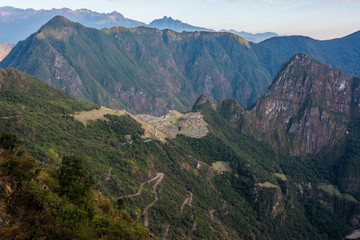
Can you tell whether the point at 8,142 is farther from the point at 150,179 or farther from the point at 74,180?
the point at 150,179

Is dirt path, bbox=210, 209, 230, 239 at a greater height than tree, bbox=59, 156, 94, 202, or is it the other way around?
tree, bbox=59, 156, 94, 202

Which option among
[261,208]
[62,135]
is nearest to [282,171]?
[261,208]

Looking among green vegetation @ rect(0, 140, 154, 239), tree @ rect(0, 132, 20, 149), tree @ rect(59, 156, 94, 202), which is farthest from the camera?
tree @ rect(0, 132, 20, 149)

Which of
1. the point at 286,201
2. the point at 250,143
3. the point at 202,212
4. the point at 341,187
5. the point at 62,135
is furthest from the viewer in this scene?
the point at 250,143

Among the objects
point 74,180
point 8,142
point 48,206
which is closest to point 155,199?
point 74,180

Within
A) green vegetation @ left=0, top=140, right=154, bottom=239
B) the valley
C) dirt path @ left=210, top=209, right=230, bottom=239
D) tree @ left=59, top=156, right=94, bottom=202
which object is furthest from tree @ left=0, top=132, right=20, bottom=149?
dirt path @ left=210, top=209, right=230, bottom=239

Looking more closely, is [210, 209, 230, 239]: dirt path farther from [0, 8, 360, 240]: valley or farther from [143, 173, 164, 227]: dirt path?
[143, 173, 164, 227]: dirt path

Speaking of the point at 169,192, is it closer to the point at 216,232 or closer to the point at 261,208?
the point at 216,232

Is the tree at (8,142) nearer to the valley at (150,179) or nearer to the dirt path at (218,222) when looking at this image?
the valley at (150,179)

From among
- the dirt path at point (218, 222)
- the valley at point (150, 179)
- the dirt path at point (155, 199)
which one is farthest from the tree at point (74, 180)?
the dirt path at point (218, 222)

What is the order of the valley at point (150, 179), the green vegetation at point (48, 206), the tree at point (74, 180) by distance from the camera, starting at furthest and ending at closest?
1. the tree at point (74, 180)
2. the valley at point (150, 179)
3. the green vegetation at point (48, 206)

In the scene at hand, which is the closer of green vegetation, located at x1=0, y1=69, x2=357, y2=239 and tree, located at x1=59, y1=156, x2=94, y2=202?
green vegetation, located at x1=0, y1=69, x2=357, y2=239
